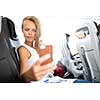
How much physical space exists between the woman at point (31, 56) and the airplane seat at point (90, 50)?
0.27 metres

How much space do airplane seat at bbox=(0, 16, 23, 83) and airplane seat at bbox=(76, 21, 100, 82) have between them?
549 mm

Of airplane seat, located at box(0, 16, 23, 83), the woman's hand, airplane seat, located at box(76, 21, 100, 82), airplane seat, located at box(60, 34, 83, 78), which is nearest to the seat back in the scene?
airplane seat, located at box(0, 16, 23, 83)

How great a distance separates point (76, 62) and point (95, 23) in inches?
14.2

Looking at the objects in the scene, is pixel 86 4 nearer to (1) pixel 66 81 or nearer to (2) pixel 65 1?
(2) pixel 65 1

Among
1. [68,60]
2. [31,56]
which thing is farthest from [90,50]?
[31,56]

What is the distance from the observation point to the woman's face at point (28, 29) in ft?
8.61

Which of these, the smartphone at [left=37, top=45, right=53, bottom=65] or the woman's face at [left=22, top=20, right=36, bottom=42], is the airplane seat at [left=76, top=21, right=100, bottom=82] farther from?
the woman's face at [left=22, top=20, right=36, bottom=42]

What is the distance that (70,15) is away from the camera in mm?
2607

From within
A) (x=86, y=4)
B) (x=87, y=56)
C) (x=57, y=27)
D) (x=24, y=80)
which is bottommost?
(x=24, y=80)

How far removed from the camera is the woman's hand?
2.64m

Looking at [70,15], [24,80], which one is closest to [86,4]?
[70,15]
